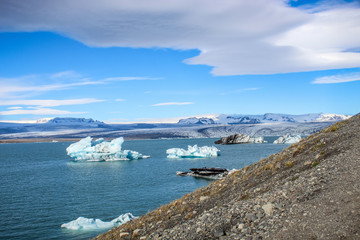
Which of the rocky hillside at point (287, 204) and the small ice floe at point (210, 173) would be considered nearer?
the rocky hillside at point (287, 204)

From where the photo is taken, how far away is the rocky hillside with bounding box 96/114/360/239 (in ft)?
22.0

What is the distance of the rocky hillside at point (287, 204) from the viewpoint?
6.70 meters

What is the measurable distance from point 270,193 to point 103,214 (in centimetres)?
1698

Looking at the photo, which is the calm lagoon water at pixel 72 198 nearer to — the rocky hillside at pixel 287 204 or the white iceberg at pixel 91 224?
the white iceberg at pixel 91 224

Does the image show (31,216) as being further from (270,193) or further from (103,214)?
(270,193)

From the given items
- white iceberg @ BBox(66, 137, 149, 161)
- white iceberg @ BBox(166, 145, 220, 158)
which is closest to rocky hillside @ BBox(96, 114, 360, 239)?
white iceberg @ BBox(166, 145, 220, 158)

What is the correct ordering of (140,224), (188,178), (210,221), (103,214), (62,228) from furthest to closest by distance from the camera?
(188,178) → (103,214) → (62,228) → (140,224) → (210,221)

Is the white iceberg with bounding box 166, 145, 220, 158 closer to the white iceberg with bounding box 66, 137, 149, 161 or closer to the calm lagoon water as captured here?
the white iceberg with bounding box 66, 137, 149, 161

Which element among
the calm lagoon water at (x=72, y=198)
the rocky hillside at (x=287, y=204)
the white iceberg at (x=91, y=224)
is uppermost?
the rocky hillside at (x=287, y=204)

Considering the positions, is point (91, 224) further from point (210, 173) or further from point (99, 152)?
point (99, 152)

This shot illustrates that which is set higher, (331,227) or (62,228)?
(331,227)

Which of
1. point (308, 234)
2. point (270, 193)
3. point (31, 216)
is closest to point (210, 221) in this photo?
point (270, 193)

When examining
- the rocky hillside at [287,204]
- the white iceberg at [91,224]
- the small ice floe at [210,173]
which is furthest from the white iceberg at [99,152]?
the rocky hillside at [287,204]

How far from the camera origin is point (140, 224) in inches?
468
